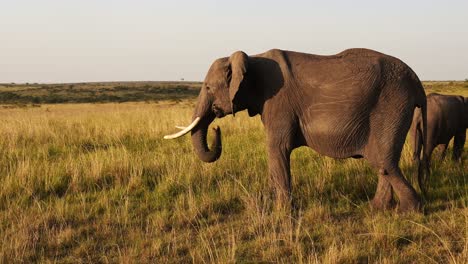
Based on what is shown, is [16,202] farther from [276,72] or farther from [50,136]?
[50,136]

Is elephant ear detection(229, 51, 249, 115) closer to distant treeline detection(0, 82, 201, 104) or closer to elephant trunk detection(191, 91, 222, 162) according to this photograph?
elephant trunk detection(191, 91, 222, 162)

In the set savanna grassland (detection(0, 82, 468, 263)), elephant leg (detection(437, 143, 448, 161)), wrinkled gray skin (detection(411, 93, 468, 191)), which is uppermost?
wrinkled gray skin (detection(411, 93, 468, 191))

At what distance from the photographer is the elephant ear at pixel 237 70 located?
4.90 meters

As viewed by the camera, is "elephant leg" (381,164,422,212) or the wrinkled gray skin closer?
"elephant leg" (381,164,422,212)

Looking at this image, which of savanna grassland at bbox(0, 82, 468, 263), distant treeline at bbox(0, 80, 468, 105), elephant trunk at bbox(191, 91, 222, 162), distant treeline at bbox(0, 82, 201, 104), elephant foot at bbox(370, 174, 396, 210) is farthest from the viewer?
distant treeline at bbox(0, 82, 201, 104)

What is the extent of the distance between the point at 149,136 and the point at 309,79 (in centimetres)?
657

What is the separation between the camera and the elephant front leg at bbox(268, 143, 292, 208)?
16.6ft

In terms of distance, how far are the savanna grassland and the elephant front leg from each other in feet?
0.61

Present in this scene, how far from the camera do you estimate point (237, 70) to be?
493cm

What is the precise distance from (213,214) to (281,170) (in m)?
0.94

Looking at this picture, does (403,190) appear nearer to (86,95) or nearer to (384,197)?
(384,197)

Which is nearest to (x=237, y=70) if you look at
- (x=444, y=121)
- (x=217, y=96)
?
(x=217, y=96)

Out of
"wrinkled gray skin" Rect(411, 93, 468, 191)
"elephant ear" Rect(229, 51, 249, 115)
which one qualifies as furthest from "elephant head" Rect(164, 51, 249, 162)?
"wrinkled gray skin" Rect(411, 93, 468, 191)

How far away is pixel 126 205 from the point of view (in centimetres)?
511
